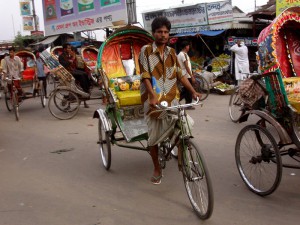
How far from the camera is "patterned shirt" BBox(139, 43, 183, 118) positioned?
3701 mm

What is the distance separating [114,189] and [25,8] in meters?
33.3

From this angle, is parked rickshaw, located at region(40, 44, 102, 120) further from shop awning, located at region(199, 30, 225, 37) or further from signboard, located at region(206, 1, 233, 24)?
signboard, located at region(206, 1, 233, 24)

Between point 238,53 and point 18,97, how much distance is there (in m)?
6.86

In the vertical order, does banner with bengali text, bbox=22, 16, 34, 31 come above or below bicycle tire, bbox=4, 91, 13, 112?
above

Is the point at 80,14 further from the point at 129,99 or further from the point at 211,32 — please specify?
the point at 129,99

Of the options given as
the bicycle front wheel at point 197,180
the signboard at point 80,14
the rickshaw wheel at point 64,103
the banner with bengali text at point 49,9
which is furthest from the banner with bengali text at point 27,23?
the bicycle front wheel at point 197,180

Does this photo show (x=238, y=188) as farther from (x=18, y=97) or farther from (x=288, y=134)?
(x=18, y=97)

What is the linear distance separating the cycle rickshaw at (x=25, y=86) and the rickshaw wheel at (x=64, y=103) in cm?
91

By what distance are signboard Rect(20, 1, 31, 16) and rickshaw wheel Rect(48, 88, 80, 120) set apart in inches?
1094

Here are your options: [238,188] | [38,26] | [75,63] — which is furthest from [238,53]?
[38,26]

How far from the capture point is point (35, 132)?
7.27 metres

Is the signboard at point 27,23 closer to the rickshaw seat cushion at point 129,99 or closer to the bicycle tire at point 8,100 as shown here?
the bicycle tire at point 8,100

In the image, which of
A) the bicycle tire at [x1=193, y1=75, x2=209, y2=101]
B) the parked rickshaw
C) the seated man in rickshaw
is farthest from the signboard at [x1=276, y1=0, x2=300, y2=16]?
the parked rickshaw

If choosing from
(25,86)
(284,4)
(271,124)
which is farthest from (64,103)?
(284,4)
